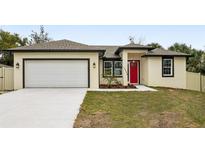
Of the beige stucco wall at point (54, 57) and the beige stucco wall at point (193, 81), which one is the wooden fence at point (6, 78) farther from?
the beige stucco wall at point (193, 81)

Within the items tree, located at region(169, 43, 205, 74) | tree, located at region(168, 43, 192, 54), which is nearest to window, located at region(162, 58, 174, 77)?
tree, located at region(169, 43, 205, 74)

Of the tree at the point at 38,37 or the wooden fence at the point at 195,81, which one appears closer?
the wooden fence at the point at 195,81

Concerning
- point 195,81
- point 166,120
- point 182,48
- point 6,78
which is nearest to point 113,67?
point 195,81

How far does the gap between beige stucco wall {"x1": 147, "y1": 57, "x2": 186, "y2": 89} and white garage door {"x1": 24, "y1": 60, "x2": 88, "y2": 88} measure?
5.52m

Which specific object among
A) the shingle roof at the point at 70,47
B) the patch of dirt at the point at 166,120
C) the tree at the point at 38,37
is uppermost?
the tree at the point at 38,37

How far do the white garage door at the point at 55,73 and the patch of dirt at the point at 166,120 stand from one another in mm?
9998

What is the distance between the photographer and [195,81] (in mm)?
22094

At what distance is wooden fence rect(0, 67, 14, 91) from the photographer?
19.8 meters

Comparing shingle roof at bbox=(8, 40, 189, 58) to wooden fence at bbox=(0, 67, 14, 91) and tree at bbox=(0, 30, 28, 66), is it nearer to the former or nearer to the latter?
wooden fence at bbox=(0, 67, 14, 91)

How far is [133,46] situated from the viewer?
20.6m

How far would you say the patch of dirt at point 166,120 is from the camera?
27.3 feet

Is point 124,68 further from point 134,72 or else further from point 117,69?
point 134,72

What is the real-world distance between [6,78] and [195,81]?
15554 millimetres

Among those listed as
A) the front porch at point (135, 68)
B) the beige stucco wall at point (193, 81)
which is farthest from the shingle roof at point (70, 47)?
the beige stucco wall at point (193, 81)
